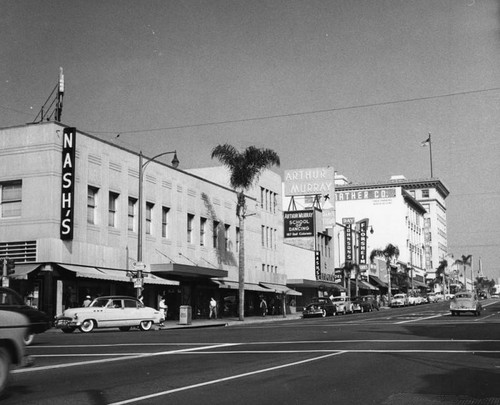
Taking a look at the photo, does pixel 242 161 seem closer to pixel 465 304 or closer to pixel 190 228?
pixel 190 228

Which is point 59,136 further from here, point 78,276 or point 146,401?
point 146,401

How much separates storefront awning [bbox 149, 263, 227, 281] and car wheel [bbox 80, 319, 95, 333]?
462 inches

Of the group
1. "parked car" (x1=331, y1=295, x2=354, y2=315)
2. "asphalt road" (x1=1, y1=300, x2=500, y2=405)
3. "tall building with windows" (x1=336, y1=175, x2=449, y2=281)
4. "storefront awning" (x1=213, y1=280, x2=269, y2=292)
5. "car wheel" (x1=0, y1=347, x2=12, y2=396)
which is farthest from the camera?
"tall building with windows" (x1=336, y1=175, x2=449, y2=281)

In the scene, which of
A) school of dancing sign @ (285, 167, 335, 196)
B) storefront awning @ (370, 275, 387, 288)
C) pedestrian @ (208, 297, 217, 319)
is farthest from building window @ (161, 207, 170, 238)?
storefront awning @ (370, 275, 387, 288)

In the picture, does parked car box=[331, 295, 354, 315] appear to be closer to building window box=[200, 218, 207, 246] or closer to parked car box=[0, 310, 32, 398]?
building window box=[200, 218, 207, 246]

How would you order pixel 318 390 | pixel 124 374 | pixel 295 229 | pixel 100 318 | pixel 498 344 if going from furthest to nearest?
pixel 295 229
pixel 100 318
pixel 498 344
pixel 124 374
pixel 318 390

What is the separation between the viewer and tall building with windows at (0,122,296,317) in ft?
111

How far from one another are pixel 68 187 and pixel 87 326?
8936mm

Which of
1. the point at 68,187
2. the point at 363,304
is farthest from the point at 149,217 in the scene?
the point at 363,304

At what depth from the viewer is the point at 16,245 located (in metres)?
34.2

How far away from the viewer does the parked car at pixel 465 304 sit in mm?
44997

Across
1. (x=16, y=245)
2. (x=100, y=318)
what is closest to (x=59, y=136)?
(x=16, y=245)

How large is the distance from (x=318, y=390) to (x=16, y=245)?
2729 cm

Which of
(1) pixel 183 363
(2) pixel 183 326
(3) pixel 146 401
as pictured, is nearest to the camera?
(3) pixel 146 401
